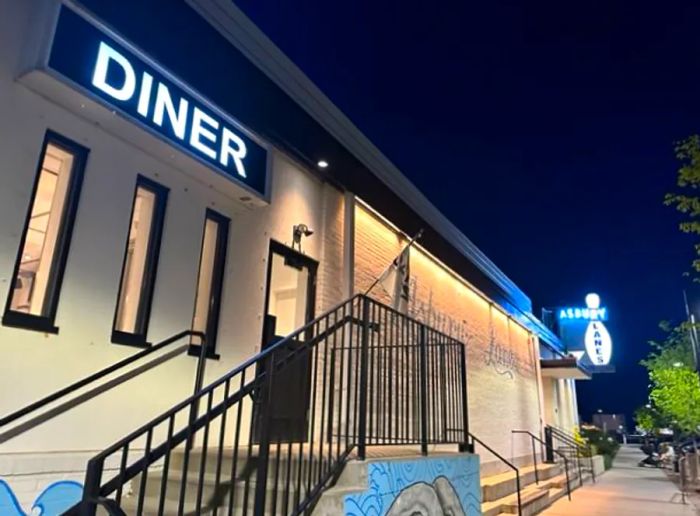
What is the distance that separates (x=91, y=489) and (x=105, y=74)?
286 cm

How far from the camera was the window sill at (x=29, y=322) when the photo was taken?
319cm

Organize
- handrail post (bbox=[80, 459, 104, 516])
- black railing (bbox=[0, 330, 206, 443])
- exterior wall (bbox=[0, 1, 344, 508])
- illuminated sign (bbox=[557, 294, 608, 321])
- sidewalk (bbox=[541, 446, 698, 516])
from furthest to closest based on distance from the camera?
illuminated sign (bbox=[557, 294, 608, 321]), sidewalk (bbox=[541, 446, 698, 516]), exterior wall (bbox=[0, 1, 344, 508]), black railing (bbox=[0, 330, 206, 443]), handrail post (bbox=[80, 459, 104, 516])

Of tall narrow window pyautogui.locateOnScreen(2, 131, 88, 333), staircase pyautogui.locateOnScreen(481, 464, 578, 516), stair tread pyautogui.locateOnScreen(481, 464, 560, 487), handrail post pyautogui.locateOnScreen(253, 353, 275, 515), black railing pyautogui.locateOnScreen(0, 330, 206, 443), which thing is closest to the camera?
handrail post pyautogui.locateOnScreen(253, 353, 275, 515)

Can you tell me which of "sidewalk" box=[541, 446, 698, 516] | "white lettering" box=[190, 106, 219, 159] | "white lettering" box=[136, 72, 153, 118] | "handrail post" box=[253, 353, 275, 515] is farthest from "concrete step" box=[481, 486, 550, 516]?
"white lettering" box=[136, 72, 153, 118]

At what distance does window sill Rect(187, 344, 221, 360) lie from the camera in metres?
4.54

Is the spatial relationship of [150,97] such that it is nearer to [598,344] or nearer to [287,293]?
[287,293]

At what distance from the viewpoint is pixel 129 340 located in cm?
396

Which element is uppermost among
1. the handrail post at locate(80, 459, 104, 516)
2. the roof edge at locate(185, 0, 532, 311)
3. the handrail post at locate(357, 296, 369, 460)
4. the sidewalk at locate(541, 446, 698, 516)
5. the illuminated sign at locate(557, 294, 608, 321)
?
the illuminated sign at locate(557, 294, 608, 321)

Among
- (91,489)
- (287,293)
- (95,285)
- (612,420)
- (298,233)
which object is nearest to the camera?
(91,489)

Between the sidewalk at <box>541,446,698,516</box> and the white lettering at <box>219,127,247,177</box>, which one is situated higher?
the white lettering at <box>219,127,247,177</box>

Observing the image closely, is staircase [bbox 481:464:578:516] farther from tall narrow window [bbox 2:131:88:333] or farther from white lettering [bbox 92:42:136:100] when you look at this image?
white lettering [bbox 92:42:136:100]

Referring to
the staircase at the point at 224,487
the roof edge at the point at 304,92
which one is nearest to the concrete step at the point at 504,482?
the roof edge at the point at 304,92

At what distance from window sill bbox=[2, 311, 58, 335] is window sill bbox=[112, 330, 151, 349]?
48 cm

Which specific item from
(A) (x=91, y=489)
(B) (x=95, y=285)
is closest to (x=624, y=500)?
(B) (x=95, y=285)
